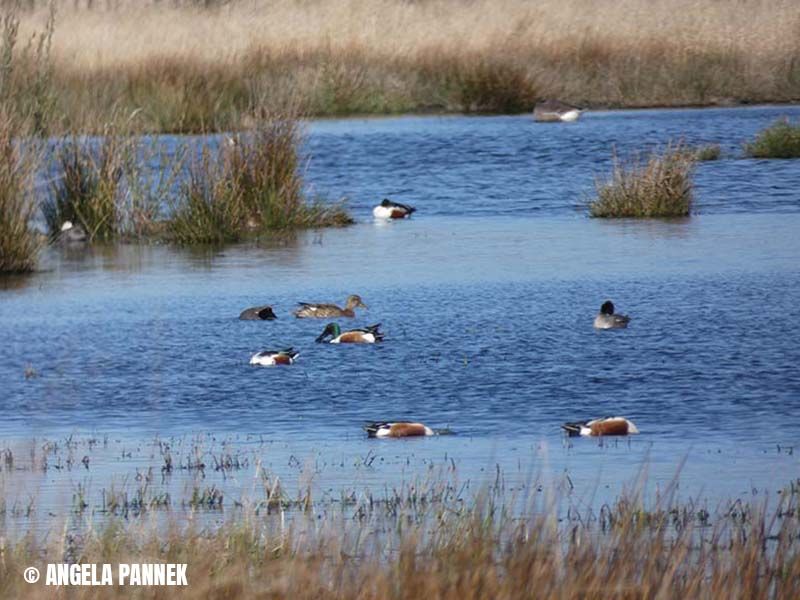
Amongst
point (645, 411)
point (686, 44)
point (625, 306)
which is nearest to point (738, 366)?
point (645, 411)

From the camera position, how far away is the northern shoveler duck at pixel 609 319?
44.0ft

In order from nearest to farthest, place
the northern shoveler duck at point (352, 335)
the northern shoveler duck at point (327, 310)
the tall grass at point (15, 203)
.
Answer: the northern shoveler duck at point (352, 335)
the northern shoveler duck at point (327, 310)
the tall grass at point (15, 203)

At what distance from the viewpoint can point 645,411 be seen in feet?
34.9

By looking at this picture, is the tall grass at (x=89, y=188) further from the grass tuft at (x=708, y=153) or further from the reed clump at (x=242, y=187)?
the grass tuft at (x=708, y=153)

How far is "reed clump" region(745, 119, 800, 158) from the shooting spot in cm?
2508

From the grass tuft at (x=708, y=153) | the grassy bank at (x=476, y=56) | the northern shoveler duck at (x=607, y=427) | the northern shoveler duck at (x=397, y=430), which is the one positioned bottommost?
the northern shoveler duck at (x=397, y=430)

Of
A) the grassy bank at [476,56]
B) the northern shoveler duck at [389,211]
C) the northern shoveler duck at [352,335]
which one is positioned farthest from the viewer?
the grassy bank at [476,56]

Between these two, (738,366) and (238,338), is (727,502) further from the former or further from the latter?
(238,338)

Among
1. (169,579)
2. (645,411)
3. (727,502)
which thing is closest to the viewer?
(169,579)

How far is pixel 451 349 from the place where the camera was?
12992 mm

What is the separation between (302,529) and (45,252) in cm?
1208

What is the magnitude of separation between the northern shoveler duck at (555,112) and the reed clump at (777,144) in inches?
228

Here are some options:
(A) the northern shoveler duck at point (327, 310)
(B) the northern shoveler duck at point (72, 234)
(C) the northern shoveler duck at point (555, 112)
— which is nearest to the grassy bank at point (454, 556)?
(A) the northern shoveler duck at point (327, 310)

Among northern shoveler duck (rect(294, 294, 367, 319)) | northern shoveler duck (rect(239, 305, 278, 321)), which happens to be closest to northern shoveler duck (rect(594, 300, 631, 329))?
northern shoveler duck (rect(294, 294, 367, 319))
